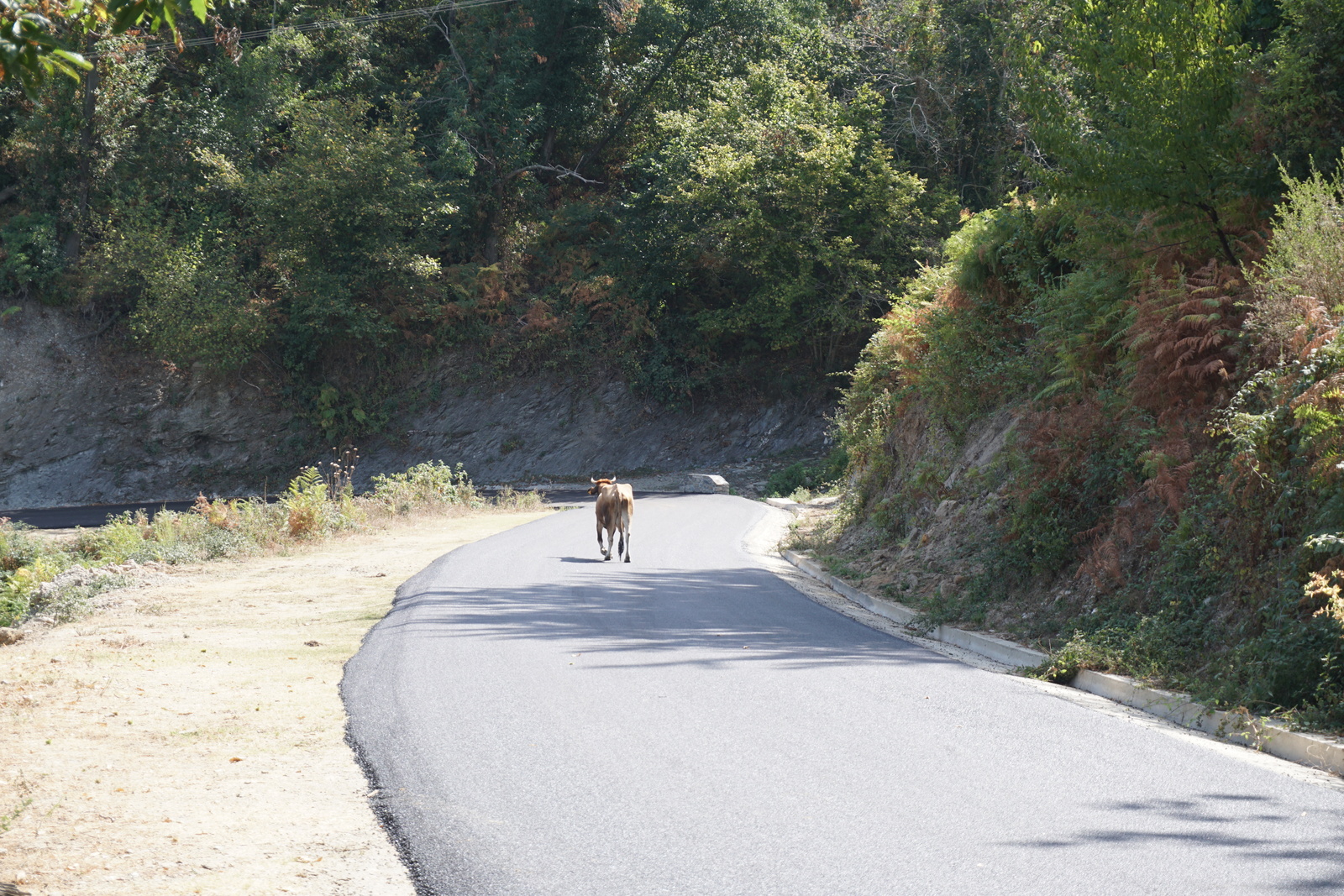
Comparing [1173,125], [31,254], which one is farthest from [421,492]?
[31,254]

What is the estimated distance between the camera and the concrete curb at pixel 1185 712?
690 centimetres

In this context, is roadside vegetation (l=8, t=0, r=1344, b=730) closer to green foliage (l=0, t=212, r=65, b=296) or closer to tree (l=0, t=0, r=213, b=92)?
green foliage (l=0, t=212, r=65, b=296)

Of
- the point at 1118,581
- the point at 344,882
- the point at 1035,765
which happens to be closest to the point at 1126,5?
the point at 1118,581

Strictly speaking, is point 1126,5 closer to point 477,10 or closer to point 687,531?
point 687,531

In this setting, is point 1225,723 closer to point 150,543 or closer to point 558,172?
point 150,543

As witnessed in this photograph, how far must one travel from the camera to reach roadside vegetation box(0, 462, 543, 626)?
607 inches

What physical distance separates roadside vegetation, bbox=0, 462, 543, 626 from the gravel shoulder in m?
2.13

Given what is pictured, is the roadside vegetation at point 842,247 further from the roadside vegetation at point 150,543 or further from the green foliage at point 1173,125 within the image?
the roadside vegetation at point 150,543

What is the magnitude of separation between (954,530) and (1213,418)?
503cm

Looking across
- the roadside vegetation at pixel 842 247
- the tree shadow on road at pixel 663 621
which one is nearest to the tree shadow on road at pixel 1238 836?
the roadside vegetation at pixel 842 247

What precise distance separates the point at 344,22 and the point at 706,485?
28.4 m

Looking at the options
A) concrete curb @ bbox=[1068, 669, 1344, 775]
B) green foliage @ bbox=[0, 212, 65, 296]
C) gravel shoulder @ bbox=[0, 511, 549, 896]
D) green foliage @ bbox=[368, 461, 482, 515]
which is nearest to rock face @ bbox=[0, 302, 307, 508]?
green foliage @ bbox=[0, 212, 65, 296]

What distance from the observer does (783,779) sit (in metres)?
6.28

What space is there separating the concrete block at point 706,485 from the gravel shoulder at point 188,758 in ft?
80.7
